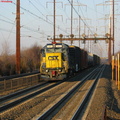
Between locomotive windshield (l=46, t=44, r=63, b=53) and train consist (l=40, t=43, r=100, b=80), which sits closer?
train consist (l=40, t=43, r=100, b=80)

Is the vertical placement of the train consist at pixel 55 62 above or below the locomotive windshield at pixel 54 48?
below

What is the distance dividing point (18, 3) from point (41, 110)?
2236 cm

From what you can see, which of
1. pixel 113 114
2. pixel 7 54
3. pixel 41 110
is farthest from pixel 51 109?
pixel 7 54

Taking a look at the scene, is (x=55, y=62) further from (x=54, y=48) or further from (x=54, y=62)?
(x=54, y=48)

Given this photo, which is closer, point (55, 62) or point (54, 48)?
point (55, 62)

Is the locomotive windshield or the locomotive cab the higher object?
the locomotive windshield

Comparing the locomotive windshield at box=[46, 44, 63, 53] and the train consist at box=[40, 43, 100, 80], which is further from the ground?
the locomotive windshield at box=[46, 44, 63, 53]

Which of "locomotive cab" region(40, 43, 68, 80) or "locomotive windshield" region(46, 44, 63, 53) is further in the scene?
"locomotive windshield" region(46, 44, 63, 53)

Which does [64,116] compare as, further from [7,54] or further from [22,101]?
[7,54]

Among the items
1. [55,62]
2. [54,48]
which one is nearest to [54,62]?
[55,62]

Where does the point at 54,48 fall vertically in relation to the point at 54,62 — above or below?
above

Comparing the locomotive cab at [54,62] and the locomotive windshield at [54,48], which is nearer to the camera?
the locomotive cab at [54,62]

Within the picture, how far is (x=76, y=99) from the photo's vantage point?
13.2 m

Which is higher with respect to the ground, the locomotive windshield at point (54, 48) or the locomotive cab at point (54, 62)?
the locomotive windshield at point (54, 48)
